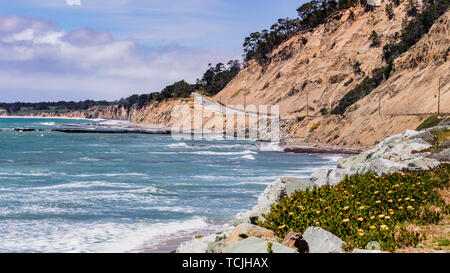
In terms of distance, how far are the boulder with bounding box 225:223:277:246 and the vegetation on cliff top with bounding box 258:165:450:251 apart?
53 cm

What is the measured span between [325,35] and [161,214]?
95889mm

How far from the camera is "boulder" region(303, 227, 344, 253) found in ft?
29.6

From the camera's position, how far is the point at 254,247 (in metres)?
8.56

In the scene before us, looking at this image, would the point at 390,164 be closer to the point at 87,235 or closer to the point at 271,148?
the point at 87,235

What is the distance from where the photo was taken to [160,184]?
29.0 m

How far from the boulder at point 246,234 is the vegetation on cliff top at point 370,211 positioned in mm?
527

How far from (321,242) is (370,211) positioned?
11.3 ft

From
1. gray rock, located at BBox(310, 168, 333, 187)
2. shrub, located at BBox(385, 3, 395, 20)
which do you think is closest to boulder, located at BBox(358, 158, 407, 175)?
gray rock, located at BBox(310, 168, 333, 187)

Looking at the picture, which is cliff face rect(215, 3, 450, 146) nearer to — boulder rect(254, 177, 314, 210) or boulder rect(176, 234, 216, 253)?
boulder rect(254, 177, 314, 210)

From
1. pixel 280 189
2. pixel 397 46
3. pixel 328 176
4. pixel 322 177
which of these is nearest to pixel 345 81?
pixel 397 46

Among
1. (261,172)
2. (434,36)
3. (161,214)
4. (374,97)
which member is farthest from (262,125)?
(161,214)

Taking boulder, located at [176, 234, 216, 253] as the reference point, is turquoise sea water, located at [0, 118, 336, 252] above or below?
below

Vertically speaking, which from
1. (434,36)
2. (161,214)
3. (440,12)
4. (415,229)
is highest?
(440,12)
